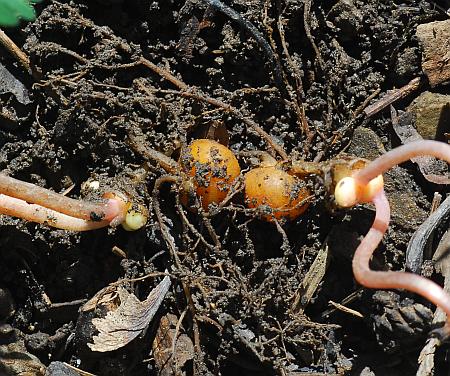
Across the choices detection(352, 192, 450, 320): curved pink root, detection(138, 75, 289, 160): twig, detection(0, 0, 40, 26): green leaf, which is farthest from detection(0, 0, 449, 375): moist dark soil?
detection(0, 0, 40, 26): green leaf

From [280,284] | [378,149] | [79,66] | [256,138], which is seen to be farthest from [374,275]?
[79,66]

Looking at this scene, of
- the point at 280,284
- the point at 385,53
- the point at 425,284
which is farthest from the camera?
the point at 385,53

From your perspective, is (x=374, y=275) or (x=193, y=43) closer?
(x=374, y=275)

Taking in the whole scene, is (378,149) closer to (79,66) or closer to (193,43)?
(193,43)

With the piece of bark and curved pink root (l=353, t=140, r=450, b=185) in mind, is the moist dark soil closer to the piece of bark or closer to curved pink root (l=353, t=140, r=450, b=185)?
the piece of bark

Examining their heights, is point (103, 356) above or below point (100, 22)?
below

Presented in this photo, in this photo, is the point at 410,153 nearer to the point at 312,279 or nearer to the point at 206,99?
the point at 312,279

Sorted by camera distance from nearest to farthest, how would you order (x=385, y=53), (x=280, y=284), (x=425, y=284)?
(x=425, y=284) → (x=280, y=284) → (x=385, y=53)
